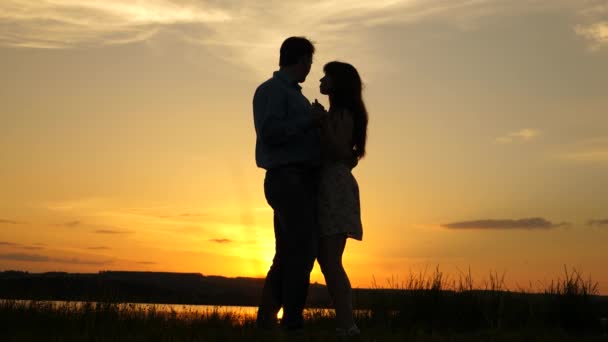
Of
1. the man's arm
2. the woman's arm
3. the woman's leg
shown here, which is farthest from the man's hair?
the woman's leg

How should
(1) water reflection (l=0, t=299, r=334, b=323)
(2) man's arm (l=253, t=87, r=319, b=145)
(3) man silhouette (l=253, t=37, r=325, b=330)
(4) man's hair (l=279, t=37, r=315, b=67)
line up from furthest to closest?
(1) water reflection (l=0, t=299, r=334, b=323) → (4) man's hair (l=279, t=37, r=315, b=67) → (3) man silhouette (l=253, t=37, r=325, b=330) → (2) man's arm (l=253, t=87, r=319, b=145)

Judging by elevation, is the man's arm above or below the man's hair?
below

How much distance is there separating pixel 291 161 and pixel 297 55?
3.20 feet

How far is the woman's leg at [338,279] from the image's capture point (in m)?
6.89

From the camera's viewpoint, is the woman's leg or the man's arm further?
the woman's leg

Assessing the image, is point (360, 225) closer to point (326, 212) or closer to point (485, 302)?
point (326, 212)

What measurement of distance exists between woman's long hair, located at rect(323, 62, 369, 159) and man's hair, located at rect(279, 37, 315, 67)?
24cm

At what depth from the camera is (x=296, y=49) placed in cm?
705

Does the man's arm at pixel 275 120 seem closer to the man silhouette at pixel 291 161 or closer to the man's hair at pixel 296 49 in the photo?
the man silhouette at pixel 291 161

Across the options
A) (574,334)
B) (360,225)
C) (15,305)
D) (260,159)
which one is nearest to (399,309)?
(574,334)

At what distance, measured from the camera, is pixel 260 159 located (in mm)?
7078

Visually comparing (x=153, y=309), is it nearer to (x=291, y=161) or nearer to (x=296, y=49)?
(x=291, y=161)

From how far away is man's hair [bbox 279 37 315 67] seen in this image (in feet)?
23.1

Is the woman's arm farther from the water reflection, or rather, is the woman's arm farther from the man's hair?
the water reflection
